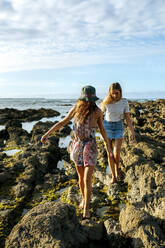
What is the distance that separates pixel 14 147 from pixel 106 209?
814cm

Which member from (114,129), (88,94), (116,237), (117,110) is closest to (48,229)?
(116,237)

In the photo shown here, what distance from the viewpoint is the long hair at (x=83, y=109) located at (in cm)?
445

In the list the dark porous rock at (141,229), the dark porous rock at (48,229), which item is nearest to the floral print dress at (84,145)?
the dark porous rock at (48,229)

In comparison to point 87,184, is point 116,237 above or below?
below

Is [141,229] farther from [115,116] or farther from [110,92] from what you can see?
[110,92]

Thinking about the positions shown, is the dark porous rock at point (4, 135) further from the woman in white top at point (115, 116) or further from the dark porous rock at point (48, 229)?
the dark porous rock at point (48, 229)

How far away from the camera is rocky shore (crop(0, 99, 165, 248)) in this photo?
354 cm

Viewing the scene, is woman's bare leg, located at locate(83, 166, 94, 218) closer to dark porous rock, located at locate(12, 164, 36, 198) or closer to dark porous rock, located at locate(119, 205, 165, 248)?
dark porous rock, located at locate(119, 205, 165, 248)

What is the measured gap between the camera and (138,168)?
18.4 ft

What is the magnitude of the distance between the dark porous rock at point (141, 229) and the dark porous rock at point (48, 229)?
76cm

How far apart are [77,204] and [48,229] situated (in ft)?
6.51

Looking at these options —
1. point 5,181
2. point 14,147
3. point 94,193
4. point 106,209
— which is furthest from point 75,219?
point 14,147

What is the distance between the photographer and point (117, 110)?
588 centimetres

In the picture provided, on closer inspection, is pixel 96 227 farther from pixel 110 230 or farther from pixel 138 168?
pixel 138 168
